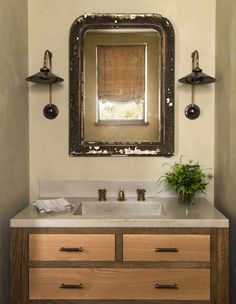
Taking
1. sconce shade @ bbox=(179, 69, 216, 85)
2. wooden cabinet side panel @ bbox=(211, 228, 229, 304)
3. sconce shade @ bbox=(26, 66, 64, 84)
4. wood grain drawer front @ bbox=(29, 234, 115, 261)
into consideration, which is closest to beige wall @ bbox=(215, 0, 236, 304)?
sconce shade @ bbox=(179, 69, 216, 85)

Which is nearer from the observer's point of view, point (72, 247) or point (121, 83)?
point (72, 247)

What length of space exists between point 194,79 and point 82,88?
72 cm

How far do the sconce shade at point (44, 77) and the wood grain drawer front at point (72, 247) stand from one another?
956mm

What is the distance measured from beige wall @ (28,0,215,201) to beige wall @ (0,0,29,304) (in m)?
0.08

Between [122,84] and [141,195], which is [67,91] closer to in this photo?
[122,84]

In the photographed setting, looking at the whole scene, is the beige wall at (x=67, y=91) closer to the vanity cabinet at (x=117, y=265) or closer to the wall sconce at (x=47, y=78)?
the wall sconce at (x=47, y=78)

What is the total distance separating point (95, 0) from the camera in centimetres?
206

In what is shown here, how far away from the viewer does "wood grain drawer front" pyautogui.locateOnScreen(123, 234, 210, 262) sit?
1513 millimetres

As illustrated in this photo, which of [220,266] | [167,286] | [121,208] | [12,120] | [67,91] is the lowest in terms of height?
[167,286]

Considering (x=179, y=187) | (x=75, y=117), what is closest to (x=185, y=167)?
(x=179, y=187)

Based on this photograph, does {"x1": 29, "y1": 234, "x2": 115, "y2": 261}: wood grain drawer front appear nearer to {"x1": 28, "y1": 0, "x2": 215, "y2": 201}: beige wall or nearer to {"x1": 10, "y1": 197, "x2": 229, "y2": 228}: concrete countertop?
{"x1": 10, "y1": 197, "x2": 229, "y2": 228}: concrete countertop

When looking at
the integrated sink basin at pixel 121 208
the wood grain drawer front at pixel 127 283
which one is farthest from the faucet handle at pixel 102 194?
the wood grain drawer front at pixel 127 283

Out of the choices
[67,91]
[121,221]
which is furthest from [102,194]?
[67,91]

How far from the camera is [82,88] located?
206 cm
